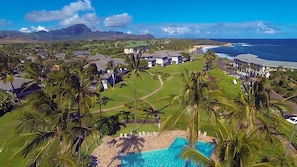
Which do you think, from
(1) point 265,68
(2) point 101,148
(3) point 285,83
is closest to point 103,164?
(2) point 101,148

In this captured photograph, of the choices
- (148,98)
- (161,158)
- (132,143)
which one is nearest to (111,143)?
(132,143)

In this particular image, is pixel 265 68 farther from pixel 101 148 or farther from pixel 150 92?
pixel 101 148

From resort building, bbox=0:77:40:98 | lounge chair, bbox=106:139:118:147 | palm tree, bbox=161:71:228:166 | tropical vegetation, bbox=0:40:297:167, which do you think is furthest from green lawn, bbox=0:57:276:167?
resort building, bbox=0:77:40:98

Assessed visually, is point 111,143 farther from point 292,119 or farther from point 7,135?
point 292,119

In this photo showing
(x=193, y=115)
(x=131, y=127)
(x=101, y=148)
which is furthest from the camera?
(x=131, y=127)

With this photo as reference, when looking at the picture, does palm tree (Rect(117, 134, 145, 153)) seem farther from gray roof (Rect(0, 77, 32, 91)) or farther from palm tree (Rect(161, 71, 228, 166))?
gray roof (Rect(0, 77, 32, 91))

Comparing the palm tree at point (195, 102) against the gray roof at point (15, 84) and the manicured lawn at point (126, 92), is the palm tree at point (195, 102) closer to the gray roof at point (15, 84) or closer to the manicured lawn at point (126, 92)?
the manicured lawn at point (126, 92)
